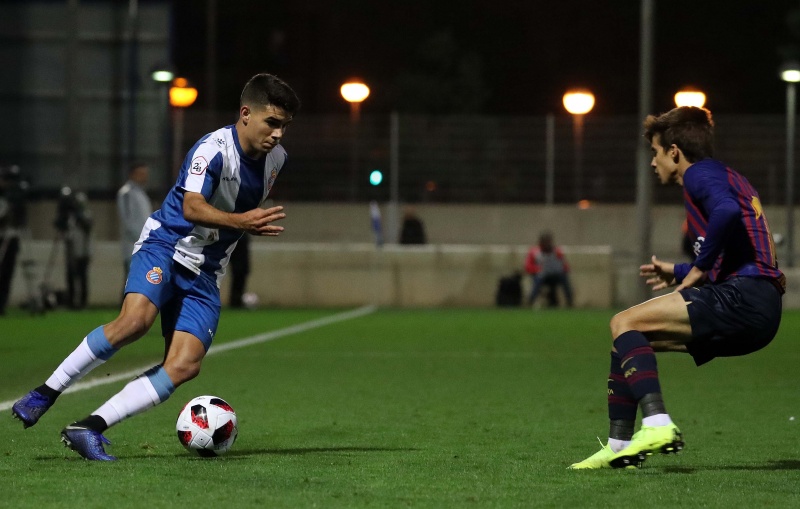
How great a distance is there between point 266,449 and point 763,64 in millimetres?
42909

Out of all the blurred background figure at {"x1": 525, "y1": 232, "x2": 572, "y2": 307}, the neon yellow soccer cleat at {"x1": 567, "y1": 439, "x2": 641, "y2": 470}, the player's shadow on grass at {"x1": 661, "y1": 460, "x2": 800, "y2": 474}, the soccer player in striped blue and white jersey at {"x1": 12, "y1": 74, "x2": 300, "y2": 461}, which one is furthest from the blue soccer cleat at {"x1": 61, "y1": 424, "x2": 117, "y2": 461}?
the blurred background figure at {"x1": 525, "y1": 232, "x2": 572, "y2": 307}

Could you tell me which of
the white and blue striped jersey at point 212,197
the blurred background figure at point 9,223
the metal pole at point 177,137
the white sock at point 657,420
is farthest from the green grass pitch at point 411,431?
the metal pole at point 177,137

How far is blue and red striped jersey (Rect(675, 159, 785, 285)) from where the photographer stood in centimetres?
613

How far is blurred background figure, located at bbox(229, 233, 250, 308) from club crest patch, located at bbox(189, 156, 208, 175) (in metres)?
15.3

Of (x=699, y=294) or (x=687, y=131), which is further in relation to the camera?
(x=687, y=131)

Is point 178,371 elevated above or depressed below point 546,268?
below

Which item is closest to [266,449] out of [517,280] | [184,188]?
[184,188]

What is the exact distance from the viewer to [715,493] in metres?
5.75

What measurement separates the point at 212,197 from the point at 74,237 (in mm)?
15783

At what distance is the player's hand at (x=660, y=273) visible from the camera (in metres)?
6.72

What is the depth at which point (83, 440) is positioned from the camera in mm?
6543

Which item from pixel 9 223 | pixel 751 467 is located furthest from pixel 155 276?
pixel 9 223

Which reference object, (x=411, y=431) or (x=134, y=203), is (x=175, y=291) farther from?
(x=134, y=203)

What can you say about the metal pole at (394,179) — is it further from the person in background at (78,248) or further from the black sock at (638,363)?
the black sock at (638,363)
